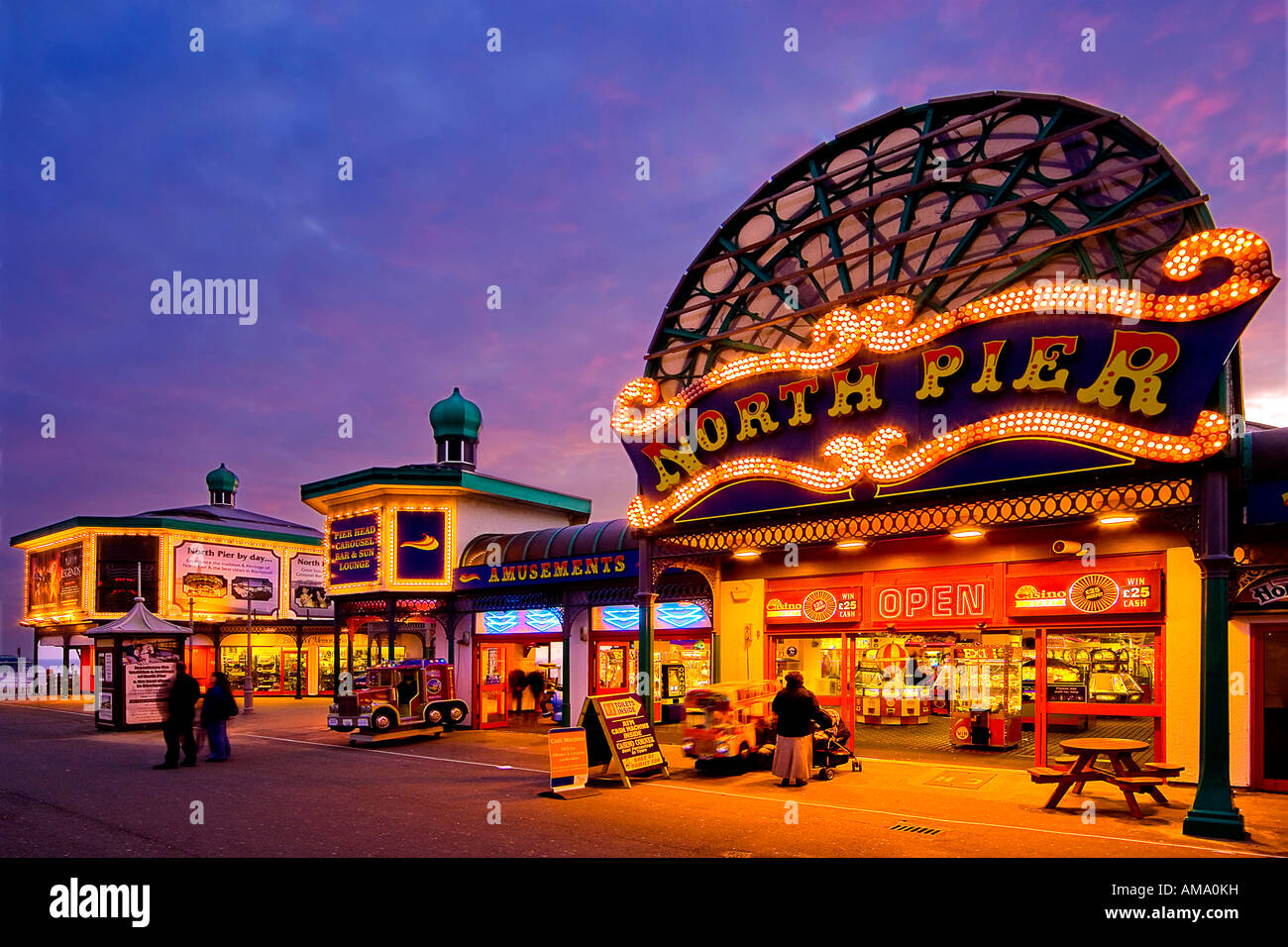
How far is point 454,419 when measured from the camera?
3325 cm

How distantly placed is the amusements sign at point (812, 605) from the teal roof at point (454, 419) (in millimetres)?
17371

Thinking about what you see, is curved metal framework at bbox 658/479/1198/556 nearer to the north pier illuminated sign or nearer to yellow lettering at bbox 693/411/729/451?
the north pier illuminated sign

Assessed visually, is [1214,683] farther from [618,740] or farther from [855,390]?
[618,740]

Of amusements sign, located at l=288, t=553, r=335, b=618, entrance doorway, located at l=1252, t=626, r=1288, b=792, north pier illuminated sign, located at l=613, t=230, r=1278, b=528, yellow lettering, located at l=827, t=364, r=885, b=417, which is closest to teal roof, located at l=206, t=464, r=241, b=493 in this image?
amusements sign, located at l=288, t=553, r=335, b=618

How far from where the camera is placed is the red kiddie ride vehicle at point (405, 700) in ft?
76.3

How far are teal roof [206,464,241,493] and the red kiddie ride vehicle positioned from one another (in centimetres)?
3608

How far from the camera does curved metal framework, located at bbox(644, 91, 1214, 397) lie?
48.5ft

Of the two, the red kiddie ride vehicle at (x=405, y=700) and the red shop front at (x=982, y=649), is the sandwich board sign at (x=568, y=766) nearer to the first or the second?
the red shop front at (x=982, y=649)

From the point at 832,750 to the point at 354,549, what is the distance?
59.0 ft

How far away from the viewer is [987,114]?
16.9 meters

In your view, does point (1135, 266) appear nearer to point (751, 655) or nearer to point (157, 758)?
point (751, 655)

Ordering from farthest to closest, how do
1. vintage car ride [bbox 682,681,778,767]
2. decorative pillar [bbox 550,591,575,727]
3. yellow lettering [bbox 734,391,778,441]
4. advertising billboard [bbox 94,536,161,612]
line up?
advertising billboard [bbox 94,536,161,612] → decorative pillar [bbox 550,591,575,727] → yellow lettering [bbox 734,391,778,441] → vintage car ride [bbox 682,681,778,767]

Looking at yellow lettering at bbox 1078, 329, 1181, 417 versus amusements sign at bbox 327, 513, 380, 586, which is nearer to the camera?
yellow lettering at bbox 1078, 329, 1181, 417

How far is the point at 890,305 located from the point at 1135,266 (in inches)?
154
